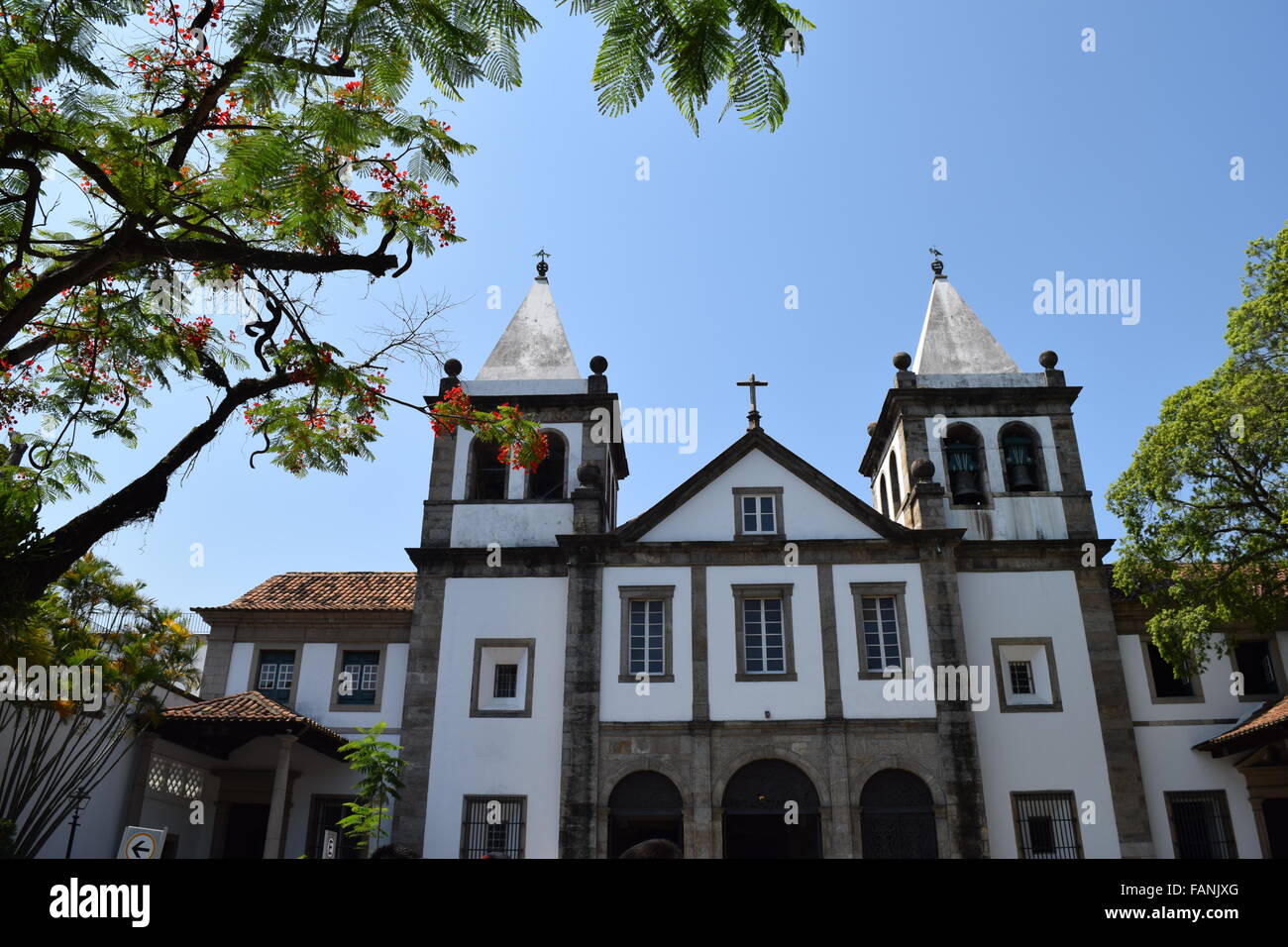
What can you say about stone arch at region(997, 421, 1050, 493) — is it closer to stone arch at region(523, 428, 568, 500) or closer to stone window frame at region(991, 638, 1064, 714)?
stone window frame at region(991, 638, 1064, 714)

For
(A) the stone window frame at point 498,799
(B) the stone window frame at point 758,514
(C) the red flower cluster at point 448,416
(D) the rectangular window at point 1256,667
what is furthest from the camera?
(B) the stone window frame at point 758,514

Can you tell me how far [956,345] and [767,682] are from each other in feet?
38.0

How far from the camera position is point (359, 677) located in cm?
2345

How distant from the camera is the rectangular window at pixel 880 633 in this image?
20875mm

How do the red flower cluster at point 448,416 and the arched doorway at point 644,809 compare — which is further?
the arched doorway at point 644,809

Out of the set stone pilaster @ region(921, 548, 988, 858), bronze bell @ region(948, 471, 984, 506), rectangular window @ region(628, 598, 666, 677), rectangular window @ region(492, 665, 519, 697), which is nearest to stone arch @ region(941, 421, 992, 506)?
bronze bell @ region(948, 471, 984, 506)

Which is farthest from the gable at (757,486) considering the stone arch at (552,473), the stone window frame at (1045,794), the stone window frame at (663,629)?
the stone window frame at (1045,794)

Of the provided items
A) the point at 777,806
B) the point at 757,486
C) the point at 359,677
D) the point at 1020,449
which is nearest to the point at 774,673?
the point at 777,806

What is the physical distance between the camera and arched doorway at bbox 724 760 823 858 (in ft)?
64.8

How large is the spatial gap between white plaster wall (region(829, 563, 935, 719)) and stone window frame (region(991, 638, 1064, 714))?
1.80 m

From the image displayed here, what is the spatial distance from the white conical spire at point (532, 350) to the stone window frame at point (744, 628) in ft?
26.6

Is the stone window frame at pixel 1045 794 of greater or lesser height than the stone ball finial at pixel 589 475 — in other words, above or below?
below

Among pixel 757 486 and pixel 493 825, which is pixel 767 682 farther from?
pixel 493 825

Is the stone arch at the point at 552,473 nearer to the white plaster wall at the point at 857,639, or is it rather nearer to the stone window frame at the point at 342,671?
the stone window frame at the point at 342,671
